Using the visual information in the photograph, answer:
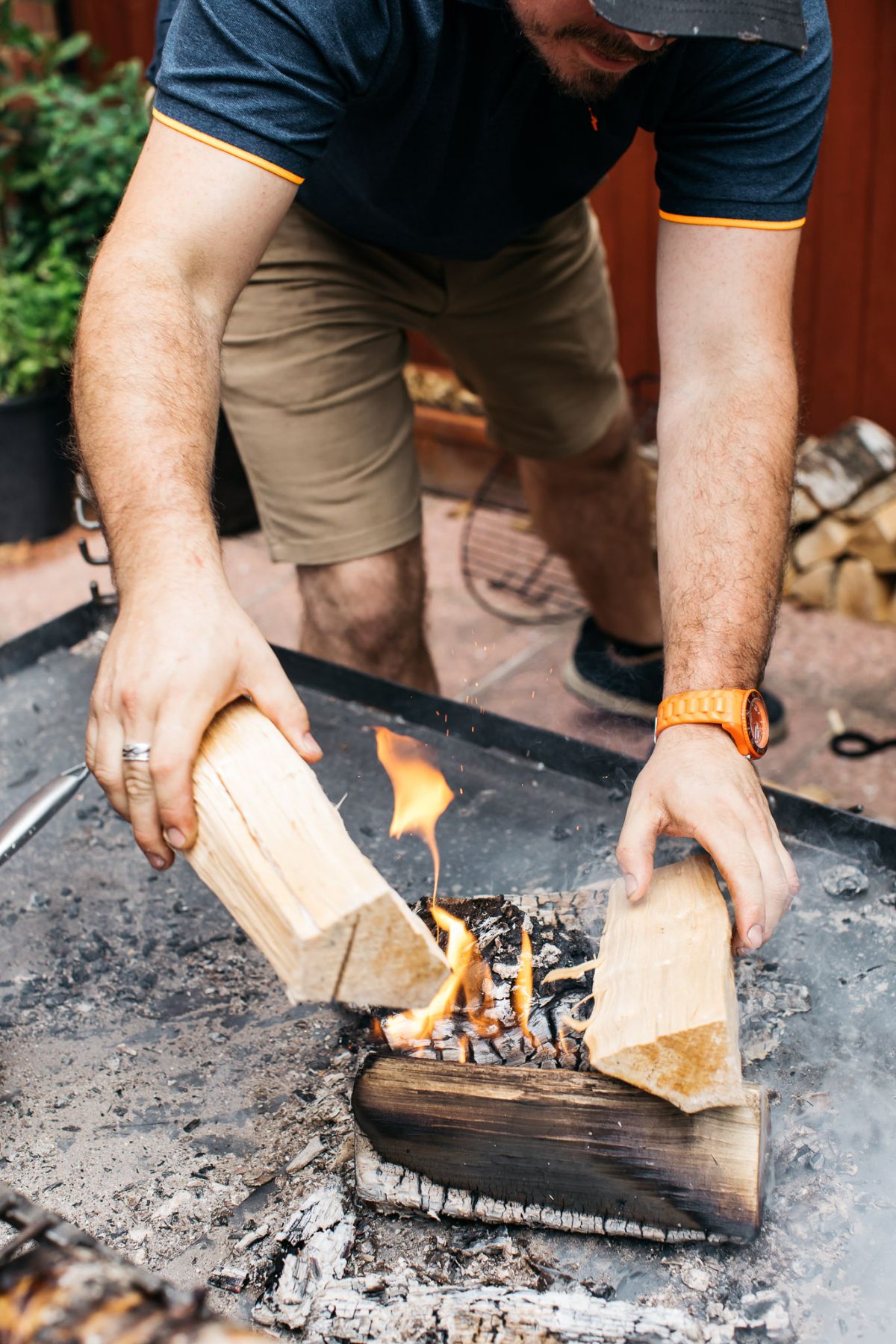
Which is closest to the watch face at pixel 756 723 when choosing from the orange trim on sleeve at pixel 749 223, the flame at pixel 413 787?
the flame at pixel 413 787

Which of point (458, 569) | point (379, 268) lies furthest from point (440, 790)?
point (458, 569)

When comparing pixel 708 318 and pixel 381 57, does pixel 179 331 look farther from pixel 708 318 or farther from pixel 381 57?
pixel 708 318

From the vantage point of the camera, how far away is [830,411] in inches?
153

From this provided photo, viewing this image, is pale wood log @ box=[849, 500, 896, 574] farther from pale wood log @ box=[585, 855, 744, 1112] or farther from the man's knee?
pale wood log @ box=[585, 855, 744, 1112]

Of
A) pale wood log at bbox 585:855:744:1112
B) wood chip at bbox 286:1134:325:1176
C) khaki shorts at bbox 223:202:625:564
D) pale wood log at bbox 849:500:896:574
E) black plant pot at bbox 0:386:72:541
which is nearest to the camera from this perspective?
pale wood log at bbox 585:855:744:1112

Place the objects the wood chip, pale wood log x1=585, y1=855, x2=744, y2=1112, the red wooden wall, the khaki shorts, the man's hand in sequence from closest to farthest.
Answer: pale wood log x1=585, y1=855, x2=744, y2=1112 < the man's hand < the wood chip < the khaki shorts < the red wooden wall

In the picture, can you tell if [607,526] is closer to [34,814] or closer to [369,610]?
[369,610]

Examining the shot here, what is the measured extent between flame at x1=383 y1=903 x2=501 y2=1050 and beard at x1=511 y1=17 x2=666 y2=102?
48.6 inches

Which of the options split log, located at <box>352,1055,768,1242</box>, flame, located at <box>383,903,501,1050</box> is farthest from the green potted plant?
split log, located at <box>352,1055,768,1242</box>

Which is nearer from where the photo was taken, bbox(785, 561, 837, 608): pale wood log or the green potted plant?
bbox(785, 561, 837, 608): pale wood log

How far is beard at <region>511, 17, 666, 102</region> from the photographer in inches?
62.9

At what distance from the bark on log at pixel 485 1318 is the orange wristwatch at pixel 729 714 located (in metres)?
0.67

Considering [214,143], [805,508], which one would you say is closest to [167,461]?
[214,143]

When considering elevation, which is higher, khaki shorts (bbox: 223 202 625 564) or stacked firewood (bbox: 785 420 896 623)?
khaki shorts (bbox: 223 202 625 564)
